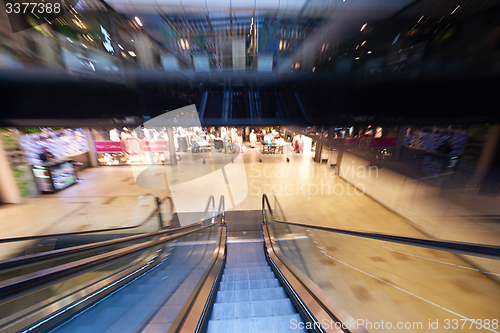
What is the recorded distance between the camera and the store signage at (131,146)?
8.34m

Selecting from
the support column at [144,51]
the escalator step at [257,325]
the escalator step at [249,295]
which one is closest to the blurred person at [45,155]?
the support column at [144,51]

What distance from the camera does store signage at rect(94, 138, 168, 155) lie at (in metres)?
8.34

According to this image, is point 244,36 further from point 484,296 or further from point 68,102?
point 484,296

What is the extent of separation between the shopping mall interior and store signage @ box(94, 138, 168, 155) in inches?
2.3

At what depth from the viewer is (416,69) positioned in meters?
4.53

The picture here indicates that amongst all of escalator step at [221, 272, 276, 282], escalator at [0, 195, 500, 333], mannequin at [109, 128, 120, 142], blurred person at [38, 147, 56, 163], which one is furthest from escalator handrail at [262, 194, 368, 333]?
mannequin at [109, 128, 120, 142]

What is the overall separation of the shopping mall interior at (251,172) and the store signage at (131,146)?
6 centimetres

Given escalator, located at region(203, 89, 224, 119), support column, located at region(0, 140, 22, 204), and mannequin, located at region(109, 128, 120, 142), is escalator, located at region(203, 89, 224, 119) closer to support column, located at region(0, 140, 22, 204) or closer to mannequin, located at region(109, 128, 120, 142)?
mannequin, located at region(109, 128, 120, 142)

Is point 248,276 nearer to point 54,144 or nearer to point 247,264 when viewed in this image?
point 247,264

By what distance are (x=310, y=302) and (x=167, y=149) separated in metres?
9.02

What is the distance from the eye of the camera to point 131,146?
853cm

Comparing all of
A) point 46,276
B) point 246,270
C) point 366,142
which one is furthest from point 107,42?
point 366,142

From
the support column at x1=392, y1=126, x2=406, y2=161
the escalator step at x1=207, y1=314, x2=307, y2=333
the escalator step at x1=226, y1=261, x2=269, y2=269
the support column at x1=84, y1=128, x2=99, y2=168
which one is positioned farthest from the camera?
the support column at x1=84, y1=128, x2=99, y2=168

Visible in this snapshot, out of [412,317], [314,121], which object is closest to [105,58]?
[314,121]
